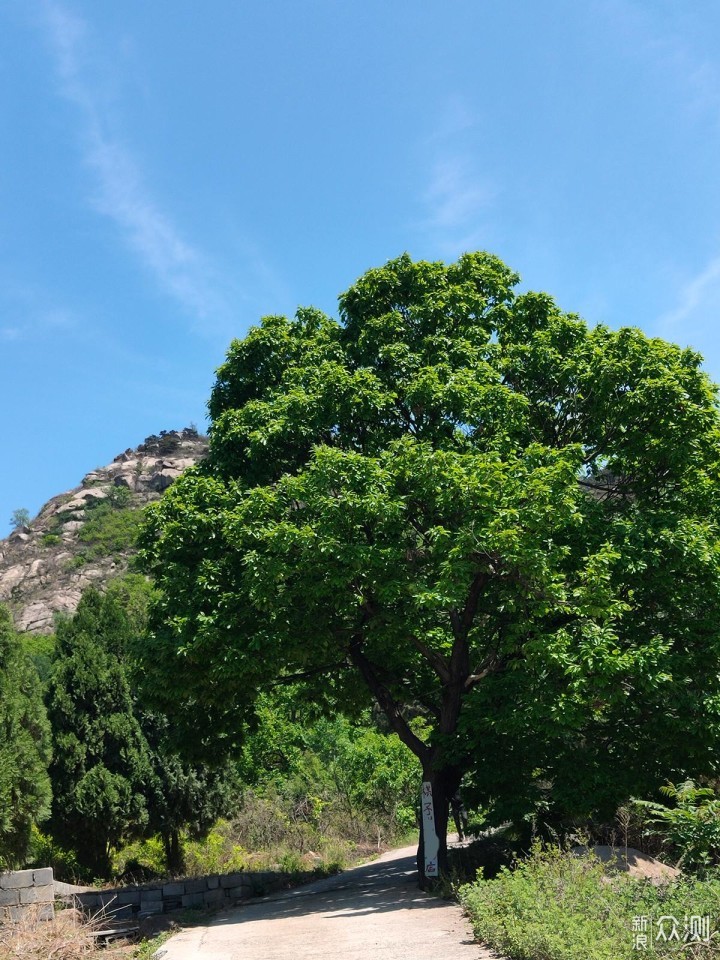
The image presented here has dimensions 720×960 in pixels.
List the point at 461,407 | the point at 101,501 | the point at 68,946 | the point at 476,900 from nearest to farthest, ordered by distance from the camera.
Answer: the point at 68,946 < the point at 476,900 < the point at 461,407 < the point at 101,501

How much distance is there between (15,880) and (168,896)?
2745mm

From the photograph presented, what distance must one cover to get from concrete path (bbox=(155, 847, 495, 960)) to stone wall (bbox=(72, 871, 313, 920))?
25.5 inches

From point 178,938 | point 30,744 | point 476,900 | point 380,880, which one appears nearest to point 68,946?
point 178,938

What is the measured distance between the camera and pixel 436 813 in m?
13.8

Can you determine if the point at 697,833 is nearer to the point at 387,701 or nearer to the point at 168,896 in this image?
the point at 387,701

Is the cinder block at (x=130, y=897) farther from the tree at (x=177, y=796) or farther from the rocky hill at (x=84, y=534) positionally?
the rocky hill at (x=84, y=534)

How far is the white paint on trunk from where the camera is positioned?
13305mm

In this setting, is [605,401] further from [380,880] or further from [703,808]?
[380,880]

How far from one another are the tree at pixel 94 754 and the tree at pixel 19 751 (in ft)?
10.3

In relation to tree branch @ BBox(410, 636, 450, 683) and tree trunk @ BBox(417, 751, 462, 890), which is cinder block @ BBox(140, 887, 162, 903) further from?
tree branch @ BBox(410, 636, 450, 683)

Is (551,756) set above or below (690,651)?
below

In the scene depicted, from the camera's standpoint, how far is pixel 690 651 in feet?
39.3

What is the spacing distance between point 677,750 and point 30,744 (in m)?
9.87

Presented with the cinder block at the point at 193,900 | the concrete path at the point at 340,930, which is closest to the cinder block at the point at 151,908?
the cinder block at the point at 193,900
